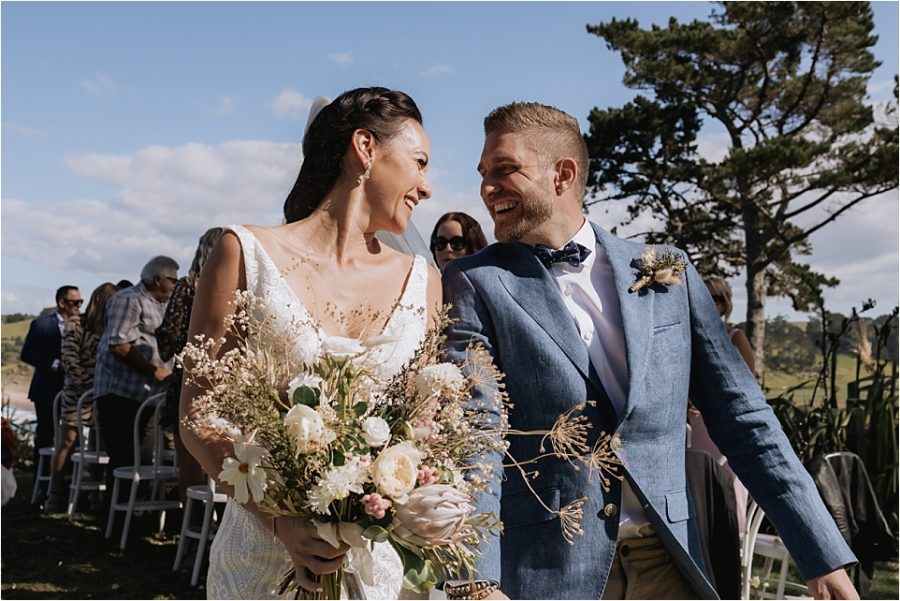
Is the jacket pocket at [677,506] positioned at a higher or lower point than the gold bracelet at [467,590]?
higher

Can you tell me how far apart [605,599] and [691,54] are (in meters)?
21.4

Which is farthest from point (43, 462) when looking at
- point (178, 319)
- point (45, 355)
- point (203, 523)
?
point (178, 319)

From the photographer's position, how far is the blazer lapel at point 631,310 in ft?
8.33

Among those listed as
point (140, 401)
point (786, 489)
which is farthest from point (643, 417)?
point (140, 401)

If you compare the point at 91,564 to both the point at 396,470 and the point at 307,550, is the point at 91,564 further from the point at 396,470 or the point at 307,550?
the point at 396,470

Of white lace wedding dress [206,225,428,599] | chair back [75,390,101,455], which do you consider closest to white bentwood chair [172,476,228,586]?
chair back [75,390,101,455]

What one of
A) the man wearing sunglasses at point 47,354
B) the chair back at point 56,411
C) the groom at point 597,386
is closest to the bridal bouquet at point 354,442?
the groom at point 597,386

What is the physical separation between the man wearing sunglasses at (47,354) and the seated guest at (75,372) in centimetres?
113

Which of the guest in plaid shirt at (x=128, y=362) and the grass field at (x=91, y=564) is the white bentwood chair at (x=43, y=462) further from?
the guest in plaid shirt at (x=128, y=362)

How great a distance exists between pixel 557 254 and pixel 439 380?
904 mm

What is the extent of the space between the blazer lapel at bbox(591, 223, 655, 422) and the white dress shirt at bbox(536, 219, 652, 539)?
31mm

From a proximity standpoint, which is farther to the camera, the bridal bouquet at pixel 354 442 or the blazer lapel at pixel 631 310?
the blazer lapel at pixel 631 310

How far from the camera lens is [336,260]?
2.71 m

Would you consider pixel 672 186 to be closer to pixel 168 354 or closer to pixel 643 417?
pixel 168 354
